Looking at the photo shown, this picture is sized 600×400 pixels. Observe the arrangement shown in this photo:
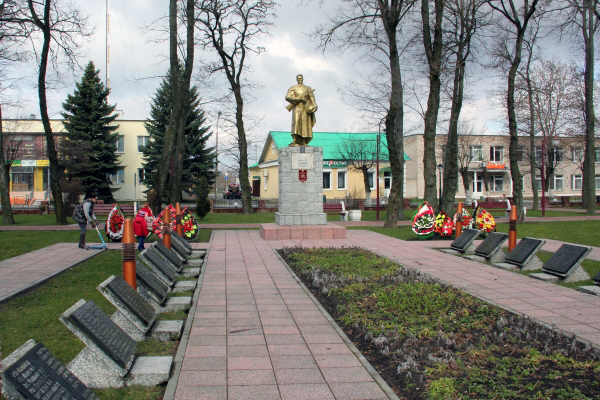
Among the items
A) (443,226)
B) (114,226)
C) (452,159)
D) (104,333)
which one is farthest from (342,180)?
(104,333)

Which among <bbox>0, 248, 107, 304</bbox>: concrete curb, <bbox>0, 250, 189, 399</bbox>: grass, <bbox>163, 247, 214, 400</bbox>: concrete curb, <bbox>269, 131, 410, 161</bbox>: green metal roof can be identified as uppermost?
<bbox>269, 131, 410, 161</bbox>: green metal roof

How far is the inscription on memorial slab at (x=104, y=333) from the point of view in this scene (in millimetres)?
3672

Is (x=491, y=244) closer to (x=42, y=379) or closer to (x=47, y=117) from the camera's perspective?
(x=42, y=379)

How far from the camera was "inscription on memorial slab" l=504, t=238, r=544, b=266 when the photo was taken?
31.1ft

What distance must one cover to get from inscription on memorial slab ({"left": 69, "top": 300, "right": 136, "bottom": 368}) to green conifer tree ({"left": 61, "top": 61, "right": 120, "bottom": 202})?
35.7 m

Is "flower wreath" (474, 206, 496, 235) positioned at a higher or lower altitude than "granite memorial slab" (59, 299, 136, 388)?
higher

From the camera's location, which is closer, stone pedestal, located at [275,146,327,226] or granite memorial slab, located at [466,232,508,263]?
granite memorial slab, located at [466,232,508,263]

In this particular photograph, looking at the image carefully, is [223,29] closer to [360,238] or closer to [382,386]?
[360,238]

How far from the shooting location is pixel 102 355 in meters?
3.80

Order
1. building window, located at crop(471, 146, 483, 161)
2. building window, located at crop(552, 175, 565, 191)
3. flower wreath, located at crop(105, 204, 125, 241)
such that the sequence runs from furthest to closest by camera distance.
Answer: building window, located at crop(552, 175, 565, 191) → building window, located at crop(471, 146, 483, 161) → flower wreath, located at crop(105, 204, 125, 241)

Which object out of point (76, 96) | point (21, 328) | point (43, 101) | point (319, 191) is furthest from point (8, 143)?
point (21, 328)

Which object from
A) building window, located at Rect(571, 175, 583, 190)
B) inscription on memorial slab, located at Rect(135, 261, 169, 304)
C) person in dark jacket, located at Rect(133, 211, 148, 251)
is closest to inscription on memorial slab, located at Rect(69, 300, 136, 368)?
inscription on memorial slab, located at Rect(135, 261, 169, 304)

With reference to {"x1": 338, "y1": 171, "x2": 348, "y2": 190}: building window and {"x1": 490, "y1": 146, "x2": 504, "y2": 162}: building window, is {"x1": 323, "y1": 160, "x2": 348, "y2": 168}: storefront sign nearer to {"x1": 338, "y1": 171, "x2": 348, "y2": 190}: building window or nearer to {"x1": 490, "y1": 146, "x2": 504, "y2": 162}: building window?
{"x1": 338, "y1": 171, "x2": 348, "y2": 190}: building window

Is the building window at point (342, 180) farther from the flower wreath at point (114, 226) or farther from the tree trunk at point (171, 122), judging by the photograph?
the flower wreath at point (114, 226)
